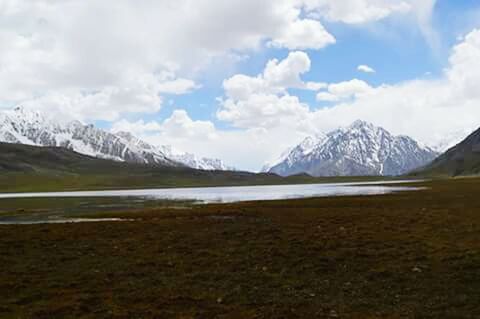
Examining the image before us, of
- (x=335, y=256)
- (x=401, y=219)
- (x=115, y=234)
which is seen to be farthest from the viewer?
(x=401, y=219)

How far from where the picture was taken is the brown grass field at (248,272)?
1753cm

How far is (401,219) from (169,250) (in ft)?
80.7

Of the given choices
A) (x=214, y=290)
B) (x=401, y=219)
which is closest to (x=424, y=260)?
(x=214, y=290)

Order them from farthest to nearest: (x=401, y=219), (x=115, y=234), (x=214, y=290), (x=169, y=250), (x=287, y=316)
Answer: (x=401, y=219)
(x=115, y=234)
(x=169, y=250)
(x=214, y=290)
(x=287, y=316)

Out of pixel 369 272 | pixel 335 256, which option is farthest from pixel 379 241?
pixel 369 272

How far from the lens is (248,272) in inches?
931

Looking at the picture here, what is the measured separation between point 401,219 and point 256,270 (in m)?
26.3

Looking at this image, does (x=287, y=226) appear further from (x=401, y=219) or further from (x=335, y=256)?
(x=335, y=256)

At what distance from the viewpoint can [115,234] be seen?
40.3m

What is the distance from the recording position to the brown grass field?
1753 centimetres

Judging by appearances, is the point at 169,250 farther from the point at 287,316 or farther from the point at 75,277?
the point at 287,316

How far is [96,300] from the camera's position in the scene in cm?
1892

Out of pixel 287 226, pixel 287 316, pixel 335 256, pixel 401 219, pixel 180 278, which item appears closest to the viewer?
pixel 287 316

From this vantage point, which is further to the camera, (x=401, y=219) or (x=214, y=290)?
(x=401, y=219)
